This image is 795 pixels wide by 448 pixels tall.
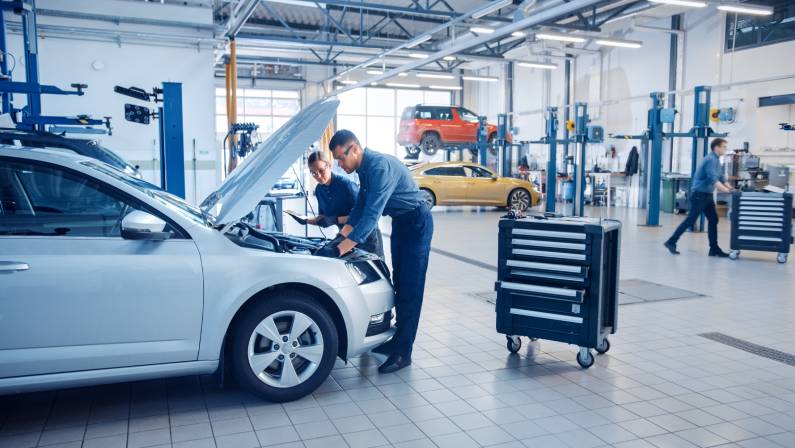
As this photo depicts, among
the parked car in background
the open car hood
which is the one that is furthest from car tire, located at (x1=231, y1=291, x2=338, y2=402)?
the parked car in background

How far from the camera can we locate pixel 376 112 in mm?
27688

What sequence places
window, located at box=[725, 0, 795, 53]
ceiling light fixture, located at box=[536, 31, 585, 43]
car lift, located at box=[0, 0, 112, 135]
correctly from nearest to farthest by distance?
car lift, located at box=[0, 0, 112, 135] < ceiling light fixture, located at box=[536, 31, 585, 43] < window, located at box=[725, 0, 795, 53]

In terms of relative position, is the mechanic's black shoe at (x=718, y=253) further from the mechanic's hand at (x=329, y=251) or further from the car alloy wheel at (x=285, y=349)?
the car alloy wheel at (x=285, y=349)

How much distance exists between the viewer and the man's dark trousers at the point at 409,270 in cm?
416

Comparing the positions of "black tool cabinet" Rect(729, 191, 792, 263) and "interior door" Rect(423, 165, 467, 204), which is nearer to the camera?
"black tool cabinet" Rect(729, 191, 792, 263)

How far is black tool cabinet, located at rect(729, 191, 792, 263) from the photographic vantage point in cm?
866

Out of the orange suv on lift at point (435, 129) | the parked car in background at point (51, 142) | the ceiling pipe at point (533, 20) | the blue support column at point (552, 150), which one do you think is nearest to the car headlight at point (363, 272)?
the parked car in background at point (51, 142)

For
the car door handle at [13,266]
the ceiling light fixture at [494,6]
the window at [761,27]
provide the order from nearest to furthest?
the car door handle at [13,266] < the ceiling light fixture at [494,6] < the window at [761,27]

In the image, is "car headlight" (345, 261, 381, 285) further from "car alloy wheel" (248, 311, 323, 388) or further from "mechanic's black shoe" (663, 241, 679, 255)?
"mechanic's black shoe" (663, 241, 679, 255)

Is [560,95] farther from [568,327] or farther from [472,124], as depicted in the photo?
[568,327]

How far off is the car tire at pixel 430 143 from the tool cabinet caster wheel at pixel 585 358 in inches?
621

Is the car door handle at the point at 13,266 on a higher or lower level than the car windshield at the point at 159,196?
lower

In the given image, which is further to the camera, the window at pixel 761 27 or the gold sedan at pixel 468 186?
the gold sedan at pixel 468 186

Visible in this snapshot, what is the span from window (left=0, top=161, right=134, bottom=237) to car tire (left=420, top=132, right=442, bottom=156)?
16415mm
